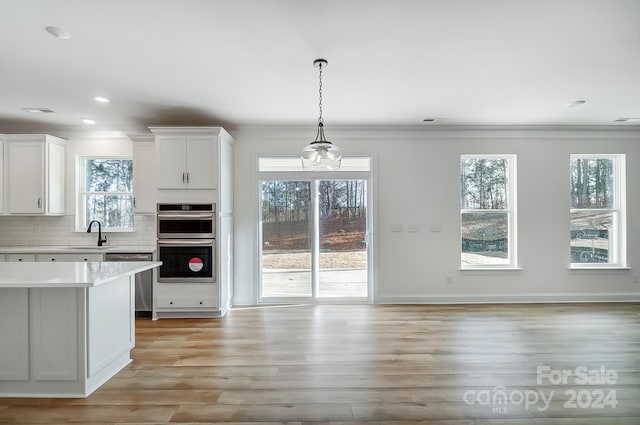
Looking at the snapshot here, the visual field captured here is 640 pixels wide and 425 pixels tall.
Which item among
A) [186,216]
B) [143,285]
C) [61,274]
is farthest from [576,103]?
[143,285]

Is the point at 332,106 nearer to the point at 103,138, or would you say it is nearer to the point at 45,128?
the point at 103,138

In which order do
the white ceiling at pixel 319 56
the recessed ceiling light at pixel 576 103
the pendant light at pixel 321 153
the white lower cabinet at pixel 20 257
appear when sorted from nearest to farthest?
1. the white ceiling at pixel 319 56
2. the pendant light at pixel 321 153
3. the recessed ceiling light at pixel 576 103
4. the white lower cabinet at pixel 20 257

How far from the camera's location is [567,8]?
2.18 metres

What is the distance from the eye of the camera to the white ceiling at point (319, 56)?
221 cm

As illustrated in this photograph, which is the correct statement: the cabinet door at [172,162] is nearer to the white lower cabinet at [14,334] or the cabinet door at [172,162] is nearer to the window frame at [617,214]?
the white lower cabinet at [14,334]

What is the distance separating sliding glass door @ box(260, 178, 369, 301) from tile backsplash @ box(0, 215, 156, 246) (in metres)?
1.66

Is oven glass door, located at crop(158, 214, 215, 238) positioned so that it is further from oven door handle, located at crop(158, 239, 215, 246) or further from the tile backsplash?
the tile backsplash

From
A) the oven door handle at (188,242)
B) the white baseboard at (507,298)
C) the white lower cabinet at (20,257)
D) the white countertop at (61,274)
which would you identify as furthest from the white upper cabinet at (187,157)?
the white baseboard at (507,298)

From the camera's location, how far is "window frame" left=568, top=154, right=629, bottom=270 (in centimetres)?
519

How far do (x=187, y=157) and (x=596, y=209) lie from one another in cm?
594

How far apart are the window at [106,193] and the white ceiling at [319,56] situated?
770 millimetres

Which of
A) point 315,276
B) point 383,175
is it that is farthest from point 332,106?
point 315,276

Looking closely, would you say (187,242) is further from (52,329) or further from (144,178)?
(52,329)

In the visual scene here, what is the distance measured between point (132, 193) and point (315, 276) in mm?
2824
